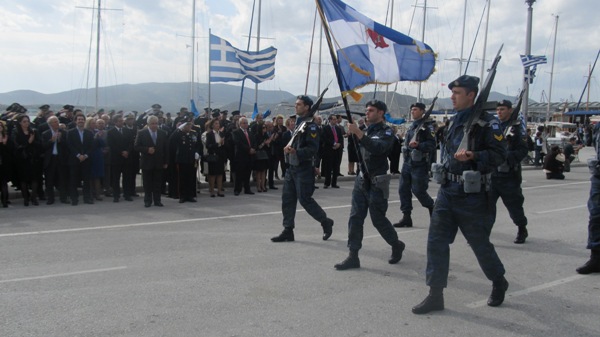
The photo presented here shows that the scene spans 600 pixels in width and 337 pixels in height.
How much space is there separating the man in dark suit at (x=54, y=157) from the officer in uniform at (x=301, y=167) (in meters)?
5.98

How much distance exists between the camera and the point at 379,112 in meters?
5.99

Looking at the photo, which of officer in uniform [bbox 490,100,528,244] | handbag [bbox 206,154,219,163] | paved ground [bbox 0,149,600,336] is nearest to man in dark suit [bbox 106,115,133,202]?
handbag [bbox 206,154,219,163]

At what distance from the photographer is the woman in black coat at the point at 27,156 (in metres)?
10.5

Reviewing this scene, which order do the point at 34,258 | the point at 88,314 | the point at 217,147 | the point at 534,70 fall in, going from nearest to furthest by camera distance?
the point at 88,314, the point at 34,258, the point at 217,147, the point at 534,70

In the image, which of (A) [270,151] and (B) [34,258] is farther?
(A) [270,151]

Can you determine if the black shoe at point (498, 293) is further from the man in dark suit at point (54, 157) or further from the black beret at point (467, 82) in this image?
the man in dark suit at point (54, 157)

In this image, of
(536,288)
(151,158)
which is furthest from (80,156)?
(536,288)

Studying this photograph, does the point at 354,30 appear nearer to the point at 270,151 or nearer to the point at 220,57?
the point at 270,151

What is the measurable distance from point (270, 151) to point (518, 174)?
748 centimetres

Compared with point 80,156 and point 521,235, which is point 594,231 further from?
point 80,156

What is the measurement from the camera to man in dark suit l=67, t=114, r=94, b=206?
10852 mm

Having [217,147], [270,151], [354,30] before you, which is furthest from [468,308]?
[270,151]

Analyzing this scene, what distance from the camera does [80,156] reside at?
1080 cm

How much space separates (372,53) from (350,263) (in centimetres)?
326
